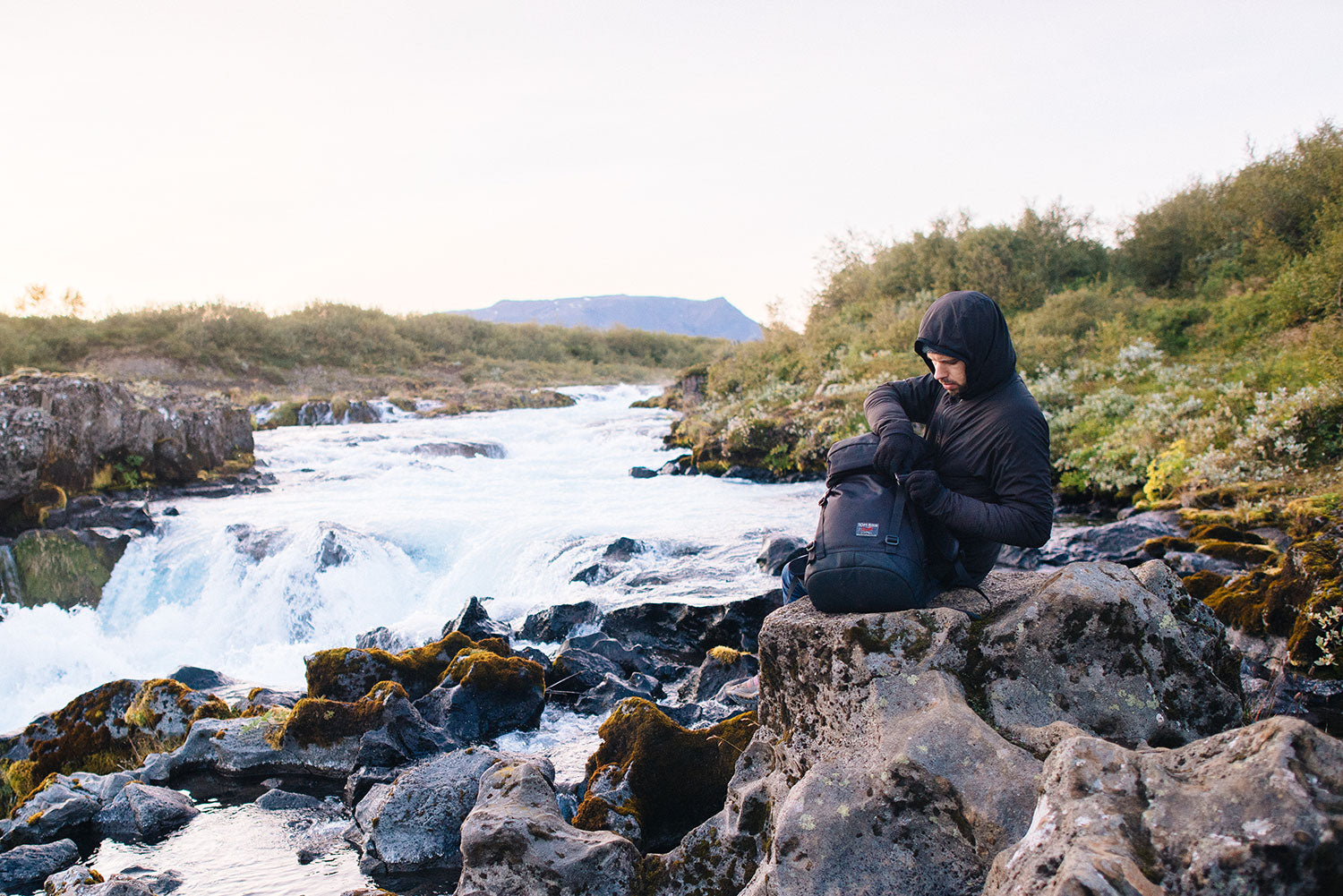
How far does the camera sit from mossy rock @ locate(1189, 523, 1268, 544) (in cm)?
815

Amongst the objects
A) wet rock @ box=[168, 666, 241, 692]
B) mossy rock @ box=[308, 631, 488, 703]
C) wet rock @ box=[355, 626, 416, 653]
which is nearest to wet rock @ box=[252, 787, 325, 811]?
mossy rock @ box=[308, 631, 488, 703]

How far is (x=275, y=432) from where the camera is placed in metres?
22.5

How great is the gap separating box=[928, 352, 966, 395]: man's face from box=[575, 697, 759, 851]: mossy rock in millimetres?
2141

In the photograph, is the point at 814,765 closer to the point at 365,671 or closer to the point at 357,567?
Result: the point at 365,671

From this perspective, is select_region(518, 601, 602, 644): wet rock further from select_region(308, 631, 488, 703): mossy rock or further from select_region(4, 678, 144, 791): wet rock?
select_region(4, 678, 144, 791): wet rock

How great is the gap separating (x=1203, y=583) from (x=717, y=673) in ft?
13.5

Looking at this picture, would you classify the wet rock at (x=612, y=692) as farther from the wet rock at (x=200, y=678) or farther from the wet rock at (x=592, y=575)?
the wet rock at (x=200, y=678)

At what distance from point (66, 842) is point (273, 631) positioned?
16.4 feet

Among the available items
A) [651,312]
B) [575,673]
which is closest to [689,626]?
[575,673]

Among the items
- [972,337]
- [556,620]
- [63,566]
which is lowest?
[556,620]

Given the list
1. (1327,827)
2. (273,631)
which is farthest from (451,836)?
(273,631)

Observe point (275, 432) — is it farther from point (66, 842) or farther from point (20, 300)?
point (20, 300)

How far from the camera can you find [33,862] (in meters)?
4.26

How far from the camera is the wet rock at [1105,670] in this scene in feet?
9.03
